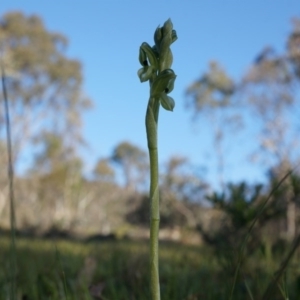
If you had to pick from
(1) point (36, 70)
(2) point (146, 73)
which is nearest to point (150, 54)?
(2) point (146, 73)

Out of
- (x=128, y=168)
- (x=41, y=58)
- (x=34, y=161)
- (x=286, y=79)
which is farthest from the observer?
(x=128, y=168)

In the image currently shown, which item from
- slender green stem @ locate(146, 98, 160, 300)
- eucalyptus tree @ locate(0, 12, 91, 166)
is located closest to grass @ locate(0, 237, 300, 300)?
slender green stem @ locate(146, 98, 160, 300)

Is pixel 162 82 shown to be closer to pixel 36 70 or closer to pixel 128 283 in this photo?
pixel 128 283

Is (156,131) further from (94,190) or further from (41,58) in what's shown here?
Result: (94,190)

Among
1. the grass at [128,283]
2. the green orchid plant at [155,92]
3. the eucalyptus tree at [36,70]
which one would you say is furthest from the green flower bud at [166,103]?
the eucalyptus tree at [36,70]

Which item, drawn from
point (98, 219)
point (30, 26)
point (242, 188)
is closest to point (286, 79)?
point (30, 26)

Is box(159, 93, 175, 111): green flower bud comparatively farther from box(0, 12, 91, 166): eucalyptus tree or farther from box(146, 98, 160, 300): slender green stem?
box(0, 12, 91, 166): eucalyptus tree

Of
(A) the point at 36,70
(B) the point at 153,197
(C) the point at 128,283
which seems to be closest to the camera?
(B) the point at 153,197

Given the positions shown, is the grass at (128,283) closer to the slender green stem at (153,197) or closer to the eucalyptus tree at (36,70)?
the slender green stem at (153,197)
